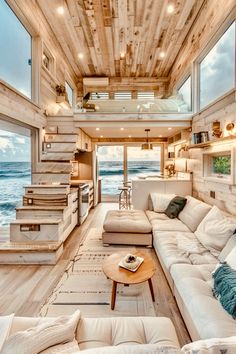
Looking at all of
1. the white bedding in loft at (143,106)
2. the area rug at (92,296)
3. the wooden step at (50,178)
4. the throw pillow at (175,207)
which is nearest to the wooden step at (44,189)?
the wooden step at (50,178)

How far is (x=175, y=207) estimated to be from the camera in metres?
4.11

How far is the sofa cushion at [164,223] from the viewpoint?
3452 mm

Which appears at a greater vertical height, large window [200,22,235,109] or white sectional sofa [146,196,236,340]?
large window [200,22,235,109]

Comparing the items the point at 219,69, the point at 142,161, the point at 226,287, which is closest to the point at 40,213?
the point at 226,287

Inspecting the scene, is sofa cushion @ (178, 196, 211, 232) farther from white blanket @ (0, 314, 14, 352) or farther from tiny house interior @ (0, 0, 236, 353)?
white blanket @ (0, 314, 14, 352)

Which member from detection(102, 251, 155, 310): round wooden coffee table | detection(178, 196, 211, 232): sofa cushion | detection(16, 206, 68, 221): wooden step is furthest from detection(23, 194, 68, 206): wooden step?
detection(178, 196, 211, 232): sofa cushion

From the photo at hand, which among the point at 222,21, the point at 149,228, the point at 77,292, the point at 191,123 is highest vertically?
the point at 222,21

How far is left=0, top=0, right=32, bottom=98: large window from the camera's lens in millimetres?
3607

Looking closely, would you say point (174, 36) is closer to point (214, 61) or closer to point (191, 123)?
point (214, 61)

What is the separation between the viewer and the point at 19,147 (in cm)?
430

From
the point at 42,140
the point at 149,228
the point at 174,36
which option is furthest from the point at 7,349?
the point at 174,36

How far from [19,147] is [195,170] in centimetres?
373

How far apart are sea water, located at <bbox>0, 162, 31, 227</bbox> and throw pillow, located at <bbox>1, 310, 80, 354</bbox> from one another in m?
3.37

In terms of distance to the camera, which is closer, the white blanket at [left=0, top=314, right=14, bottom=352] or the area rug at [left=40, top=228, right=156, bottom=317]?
the white blanket at [left=0, top=314, right=14, bottom=352]
